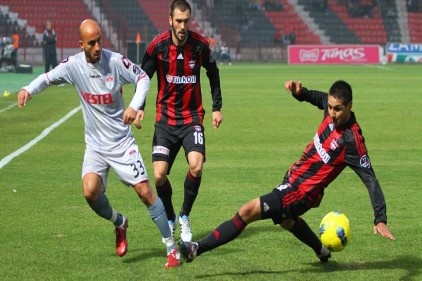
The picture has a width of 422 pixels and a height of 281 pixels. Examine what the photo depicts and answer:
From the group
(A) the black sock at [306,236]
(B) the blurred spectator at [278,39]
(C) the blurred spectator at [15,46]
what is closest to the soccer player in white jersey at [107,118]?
(A) the black sock at [306,236]

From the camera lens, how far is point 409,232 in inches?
420

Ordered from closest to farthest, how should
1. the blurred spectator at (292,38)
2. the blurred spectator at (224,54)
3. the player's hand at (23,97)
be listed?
1. the player's hand at (23,97)
2. the blurred spectator at (224,54)
3. the blurred spectator at (292,38)

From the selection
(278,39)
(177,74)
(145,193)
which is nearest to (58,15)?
(278,39)

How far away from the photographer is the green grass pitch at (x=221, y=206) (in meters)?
8.92

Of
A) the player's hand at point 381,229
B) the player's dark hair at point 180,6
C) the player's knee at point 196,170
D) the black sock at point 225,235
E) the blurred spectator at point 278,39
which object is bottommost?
the black sock at point 225,235

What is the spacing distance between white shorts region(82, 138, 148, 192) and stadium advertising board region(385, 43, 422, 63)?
5499 centimetres

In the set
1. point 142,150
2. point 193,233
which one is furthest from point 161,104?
point 142,150

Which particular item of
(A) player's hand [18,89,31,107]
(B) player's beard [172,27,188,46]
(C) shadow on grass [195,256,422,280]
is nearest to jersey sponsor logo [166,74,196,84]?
(B) player's beard [172,27,188,46]

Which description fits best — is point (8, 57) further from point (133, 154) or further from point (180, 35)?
point (133, 154)

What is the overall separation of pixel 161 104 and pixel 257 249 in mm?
1867

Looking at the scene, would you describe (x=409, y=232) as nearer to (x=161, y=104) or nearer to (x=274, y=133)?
(x=161, y=104)

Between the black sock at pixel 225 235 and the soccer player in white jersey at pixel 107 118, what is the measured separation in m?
0.38

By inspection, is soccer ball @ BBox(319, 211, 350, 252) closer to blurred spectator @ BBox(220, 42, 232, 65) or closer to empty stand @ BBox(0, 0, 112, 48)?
empty stand @ BBox(0, 0, 112, 48)

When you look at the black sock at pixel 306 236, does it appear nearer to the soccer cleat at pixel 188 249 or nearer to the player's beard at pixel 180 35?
the soccer cleat at pixel 188 249
